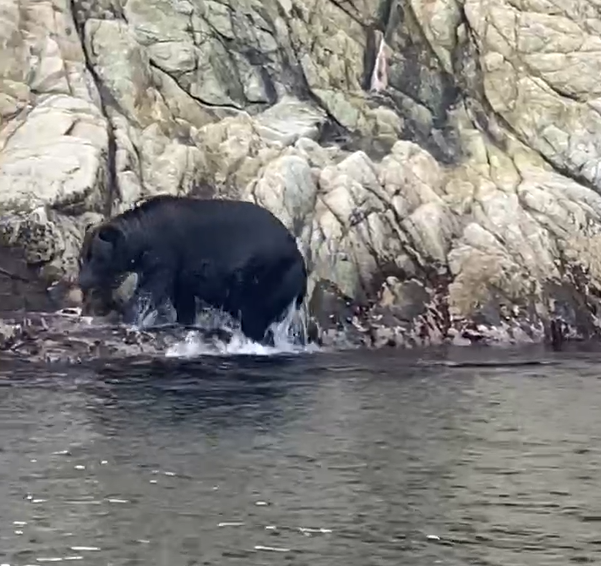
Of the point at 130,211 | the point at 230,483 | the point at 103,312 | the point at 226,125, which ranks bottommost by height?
the point at 230,483

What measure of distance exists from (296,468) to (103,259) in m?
12.3

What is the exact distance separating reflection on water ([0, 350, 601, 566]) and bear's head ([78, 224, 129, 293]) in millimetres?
4055

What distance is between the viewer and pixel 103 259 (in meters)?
25.9

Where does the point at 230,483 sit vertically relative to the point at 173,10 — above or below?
below

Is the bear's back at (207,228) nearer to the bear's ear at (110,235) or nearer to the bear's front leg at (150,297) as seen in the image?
the bear's ear at (110,235)

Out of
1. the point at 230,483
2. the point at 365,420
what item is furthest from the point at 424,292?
the point at 230,483

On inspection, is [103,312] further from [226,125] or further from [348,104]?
[348,104]

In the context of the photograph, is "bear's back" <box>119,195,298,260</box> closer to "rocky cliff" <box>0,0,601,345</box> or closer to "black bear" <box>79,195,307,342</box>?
"black bear" <box>79,195,307,342</box>

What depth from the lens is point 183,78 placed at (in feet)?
108

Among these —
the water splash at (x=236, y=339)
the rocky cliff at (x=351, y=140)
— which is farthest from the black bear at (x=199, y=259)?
the rocky cliff at (x=351, y=140)

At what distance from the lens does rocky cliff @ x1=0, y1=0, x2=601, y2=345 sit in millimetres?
28375

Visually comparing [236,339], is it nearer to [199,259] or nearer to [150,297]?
[199,259]

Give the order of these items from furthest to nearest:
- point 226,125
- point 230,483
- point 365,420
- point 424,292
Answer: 1. point 226,125
2. point 424,292
3. point 365,420
4. point 230,483

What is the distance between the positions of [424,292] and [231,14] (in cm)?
959
